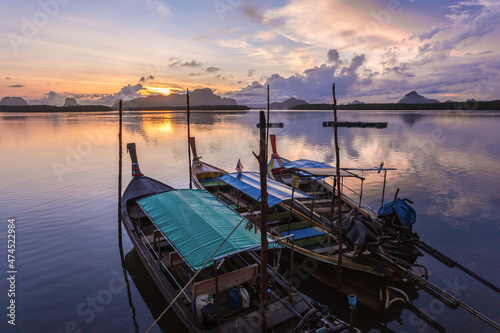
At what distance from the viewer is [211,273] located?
1118 centimetres

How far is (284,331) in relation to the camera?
8555 mm

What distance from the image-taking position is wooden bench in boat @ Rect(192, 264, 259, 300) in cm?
882

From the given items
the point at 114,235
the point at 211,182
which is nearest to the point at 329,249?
the point at 211,182

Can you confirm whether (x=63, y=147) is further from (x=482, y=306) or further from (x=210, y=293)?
(x=482, y=306)

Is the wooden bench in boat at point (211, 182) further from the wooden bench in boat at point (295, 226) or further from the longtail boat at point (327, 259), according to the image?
the wooden bench in boat at point (295, 226)

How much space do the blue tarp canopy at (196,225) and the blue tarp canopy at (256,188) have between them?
8.81ft

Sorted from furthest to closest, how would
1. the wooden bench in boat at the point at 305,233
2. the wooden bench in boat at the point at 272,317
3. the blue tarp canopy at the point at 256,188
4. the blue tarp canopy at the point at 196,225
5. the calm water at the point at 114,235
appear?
the blue tarp canopy at the point at 256,188
the wooden bench in boat at the point at 305,233
the calm water at the point at 114,235
the blue tarp canopy at the point at 196,225
the wooden bench in boat at the point at 272,317

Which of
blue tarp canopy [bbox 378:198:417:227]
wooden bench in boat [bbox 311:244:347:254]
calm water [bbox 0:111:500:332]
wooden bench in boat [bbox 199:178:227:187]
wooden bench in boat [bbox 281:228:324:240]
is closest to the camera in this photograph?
calm water [bbox 0:111:500:332]

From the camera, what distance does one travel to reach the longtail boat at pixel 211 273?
28.3ft

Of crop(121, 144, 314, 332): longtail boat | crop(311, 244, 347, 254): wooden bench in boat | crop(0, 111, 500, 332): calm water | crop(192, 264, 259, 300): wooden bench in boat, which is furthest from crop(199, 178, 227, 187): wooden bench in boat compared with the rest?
crop(192, 264, 259, 300): wooden bench in boat

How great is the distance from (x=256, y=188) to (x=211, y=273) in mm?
6301

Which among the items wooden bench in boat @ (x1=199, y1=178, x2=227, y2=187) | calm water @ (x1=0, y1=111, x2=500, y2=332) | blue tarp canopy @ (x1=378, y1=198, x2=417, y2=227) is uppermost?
blue tarp canopy @ (x1=378, y1=198, x2=417, y2=227)

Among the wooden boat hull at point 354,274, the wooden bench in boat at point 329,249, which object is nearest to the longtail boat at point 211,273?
the wooden boat hull at point 354,274

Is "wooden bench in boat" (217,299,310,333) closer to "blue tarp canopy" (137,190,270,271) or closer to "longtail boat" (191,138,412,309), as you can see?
"longtail boat" (191,138,412,309)
